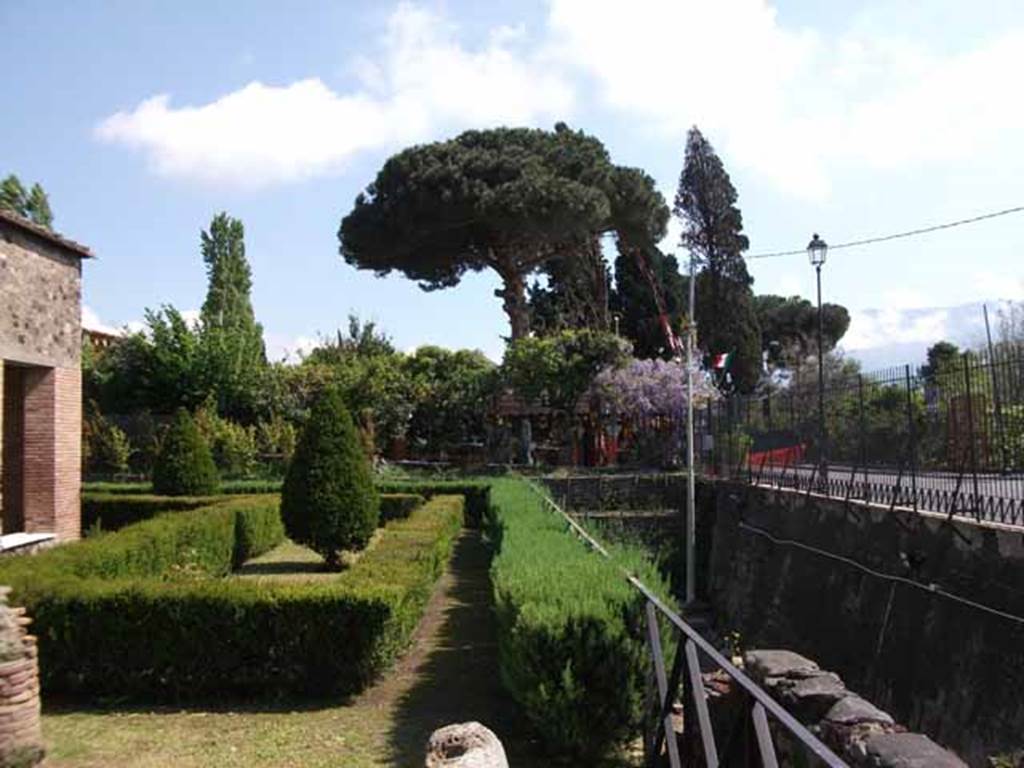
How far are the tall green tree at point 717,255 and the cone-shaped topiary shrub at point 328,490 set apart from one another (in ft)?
101

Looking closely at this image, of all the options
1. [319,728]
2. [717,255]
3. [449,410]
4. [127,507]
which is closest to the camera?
[319,728]

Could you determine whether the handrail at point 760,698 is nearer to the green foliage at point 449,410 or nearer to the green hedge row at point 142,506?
the green hedge row at point 142,506

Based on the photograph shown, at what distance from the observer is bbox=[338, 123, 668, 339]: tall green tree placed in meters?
28.8

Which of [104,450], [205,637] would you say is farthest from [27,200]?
[205,637]

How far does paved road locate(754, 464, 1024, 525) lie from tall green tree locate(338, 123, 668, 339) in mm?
16489

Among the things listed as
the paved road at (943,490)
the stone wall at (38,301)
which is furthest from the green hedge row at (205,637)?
the stone wall at (38,301)

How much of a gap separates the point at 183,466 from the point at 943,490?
14007 mm

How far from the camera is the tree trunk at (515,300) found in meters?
31.5

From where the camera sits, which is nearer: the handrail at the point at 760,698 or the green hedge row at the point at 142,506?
the handrail at the point at 760,698

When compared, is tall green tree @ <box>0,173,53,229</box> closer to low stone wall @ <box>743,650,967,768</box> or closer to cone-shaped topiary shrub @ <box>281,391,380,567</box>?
cone-shaped topiary shrub @ <box>281,391,380,567</box>

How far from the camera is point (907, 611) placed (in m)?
9.51

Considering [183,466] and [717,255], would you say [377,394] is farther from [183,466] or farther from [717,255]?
[717,255]

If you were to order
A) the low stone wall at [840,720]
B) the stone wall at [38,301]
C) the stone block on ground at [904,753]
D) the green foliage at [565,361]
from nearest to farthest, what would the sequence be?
the stone block on ground at [904,753]
the low stone wall at [840,720]
the stone wall at [38,301]
the green foliage at [565,361]

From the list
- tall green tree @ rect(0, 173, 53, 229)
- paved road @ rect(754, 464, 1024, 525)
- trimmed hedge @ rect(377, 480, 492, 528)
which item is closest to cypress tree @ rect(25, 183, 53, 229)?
tall green tree @ rect(0, 173, 53, 229)
